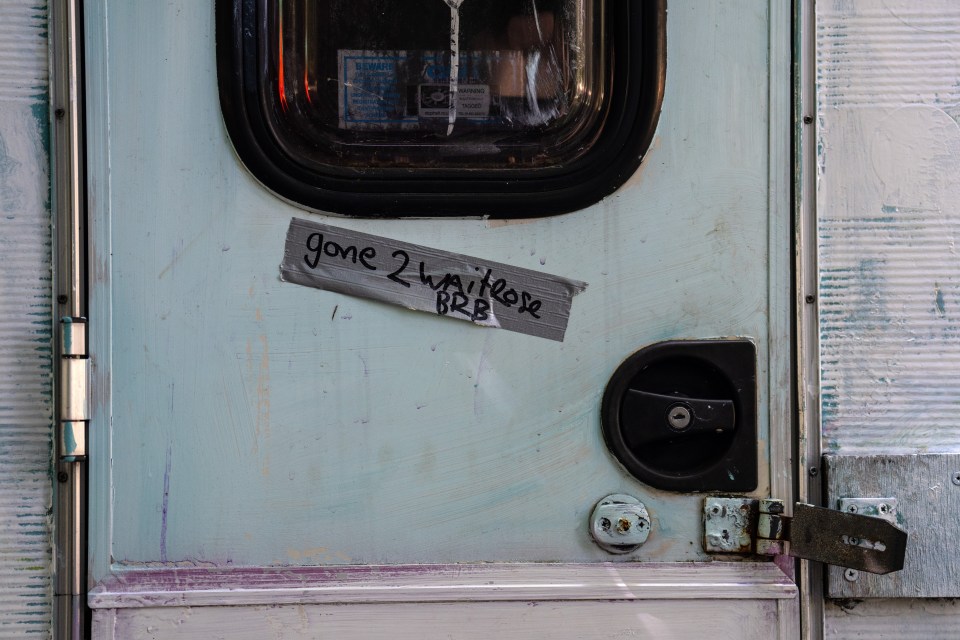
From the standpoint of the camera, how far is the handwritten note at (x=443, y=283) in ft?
3.81

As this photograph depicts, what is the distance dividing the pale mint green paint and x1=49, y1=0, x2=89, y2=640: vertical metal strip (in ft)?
0.07

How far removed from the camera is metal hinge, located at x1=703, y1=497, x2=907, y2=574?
111cm

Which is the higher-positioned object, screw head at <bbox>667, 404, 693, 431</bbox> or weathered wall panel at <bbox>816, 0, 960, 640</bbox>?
weathered wall panel at <bbox>816, 0, 960, 640</bbox>

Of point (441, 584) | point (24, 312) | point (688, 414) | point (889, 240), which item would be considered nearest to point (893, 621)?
point (688, 414)

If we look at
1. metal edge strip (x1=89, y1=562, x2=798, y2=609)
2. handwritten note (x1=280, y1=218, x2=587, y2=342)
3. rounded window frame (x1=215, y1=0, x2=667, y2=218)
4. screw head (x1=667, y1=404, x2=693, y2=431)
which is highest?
rounded window frame (x1=215, y1=0, x2=667, y2=218)

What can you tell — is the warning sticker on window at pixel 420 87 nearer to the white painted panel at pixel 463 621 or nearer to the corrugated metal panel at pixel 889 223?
the corrugated metal panel at pixel 889 223

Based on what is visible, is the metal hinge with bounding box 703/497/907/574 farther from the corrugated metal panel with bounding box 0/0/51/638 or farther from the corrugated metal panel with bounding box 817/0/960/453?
the corrugated metal panel with bounding box 0/0/51/638

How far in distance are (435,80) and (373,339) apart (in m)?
0.38

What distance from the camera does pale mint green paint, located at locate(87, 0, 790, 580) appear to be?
1.15 metres

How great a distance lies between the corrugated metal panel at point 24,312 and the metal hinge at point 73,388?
0.10 feet

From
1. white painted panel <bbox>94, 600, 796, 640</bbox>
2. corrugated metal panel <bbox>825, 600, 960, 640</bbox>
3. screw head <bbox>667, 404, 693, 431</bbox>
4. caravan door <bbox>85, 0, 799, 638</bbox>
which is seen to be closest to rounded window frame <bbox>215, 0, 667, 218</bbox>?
caravan door <bbox>85, 0, 799, 638</bbox>

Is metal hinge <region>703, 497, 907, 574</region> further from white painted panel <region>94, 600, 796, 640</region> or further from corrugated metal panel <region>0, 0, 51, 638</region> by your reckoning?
corrugated metal panel <region>0, 0, 51, 638</region>

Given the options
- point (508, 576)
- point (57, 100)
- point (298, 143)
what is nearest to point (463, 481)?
point (508, 576)

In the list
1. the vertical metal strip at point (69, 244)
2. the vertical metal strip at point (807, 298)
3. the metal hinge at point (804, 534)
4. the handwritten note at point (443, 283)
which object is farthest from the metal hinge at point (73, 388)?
the vertical metal strip at point (807, 298)
